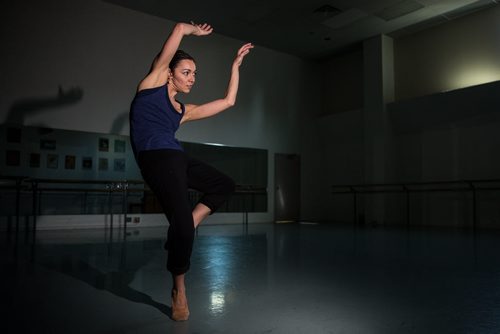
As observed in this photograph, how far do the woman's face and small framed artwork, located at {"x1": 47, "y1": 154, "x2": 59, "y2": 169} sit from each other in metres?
4.99

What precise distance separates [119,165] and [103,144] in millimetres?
411

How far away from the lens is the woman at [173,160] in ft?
4.81

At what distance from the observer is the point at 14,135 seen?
5.67m

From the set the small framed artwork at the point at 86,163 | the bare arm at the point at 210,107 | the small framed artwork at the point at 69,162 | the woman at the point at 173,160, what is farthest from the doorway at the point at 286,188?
the woman at the point at 173,160

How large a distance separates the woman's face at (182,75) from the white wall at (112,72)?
5011mm

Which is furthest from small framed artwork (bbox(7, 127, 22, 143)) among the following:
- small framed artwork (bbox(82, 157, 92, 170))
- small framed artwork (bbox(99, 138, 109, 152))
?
small framed artwork (bbox(99, 138, 109, 152))

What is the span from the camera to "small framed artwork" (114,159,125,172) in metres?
6.44

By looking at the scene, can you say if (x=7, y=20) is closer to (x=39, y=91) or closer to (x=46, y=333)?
(x=39, y=91)

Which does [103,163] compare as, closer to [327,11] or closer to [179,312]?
[327,11]

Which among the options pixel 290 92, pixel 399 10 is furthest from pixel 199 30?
pixel 290 92

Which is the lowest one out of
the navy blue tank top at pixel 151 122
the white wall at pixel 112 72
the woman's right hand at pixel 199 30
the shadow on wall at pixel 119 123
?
the navy blue tank top at pixel 151 122

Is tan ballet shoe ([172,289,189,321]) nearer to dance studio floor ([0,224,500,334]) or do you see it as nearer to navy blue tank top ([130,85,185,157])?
dance studio floor ([0,224,500,334])

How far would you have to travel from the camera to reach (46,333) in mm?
1237

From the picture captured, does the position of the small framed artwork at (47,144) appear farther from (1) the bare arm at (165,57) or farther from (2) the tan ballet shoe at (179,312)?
(2) the tan ballet shoe at (179,312)
